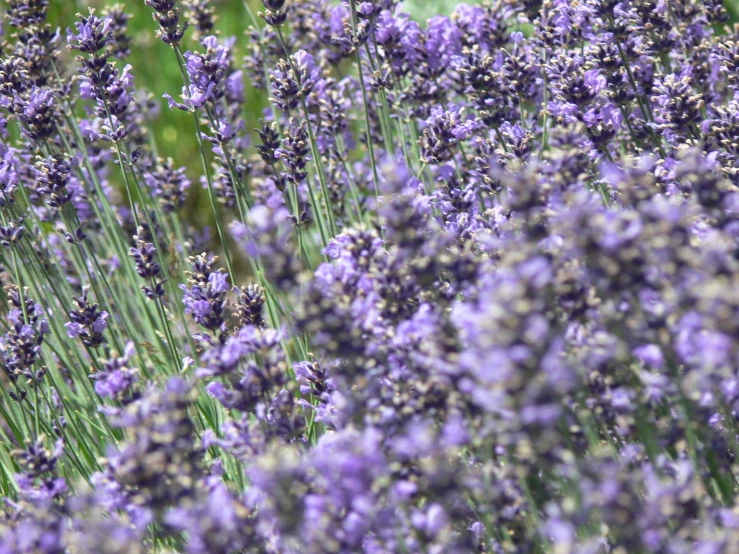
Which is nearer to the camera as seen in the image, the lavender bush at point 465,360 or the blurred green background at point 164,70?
the lavender bush at point 465,360

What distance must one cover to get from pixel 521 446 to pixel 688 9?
107 inches

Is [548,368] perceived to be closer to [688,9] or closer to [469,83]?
[469,83]

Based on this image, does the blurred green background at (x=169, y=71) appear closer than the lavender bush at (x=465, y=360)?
No

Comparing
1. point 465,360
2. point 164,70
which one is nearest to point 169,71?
point 164,70

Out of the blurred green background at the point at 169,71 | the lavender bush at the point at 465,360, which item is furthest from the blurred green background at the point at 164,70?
the lavender bush at the point at 465,360

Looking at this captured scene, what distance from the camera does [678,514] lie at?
1.74 metres

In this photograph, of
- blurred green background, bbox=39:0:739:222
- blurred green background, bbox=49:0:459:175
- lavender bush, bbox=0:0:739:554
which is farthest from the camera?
blurred green background, bbox=49:0:459:175

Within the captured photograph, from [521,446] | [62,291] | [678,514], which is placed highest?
[521,446]

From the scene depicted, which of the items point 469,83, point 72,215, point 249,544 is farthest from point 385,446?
point 72,215

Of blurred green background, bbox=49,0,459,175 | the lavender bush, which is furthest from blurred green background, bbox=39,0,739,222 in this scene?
the lavender bush

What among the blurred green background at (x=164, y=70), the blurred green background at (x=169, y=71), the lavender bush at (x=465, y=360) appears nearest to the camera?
the lavender bush at (x=465, y=360)

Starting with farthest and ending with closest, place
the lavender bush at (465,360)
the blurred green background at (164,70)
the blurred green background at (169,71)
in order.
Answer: the blurred green background at (164,70)
the blurred green background at (169,71)
the lavender bush at (465,360)

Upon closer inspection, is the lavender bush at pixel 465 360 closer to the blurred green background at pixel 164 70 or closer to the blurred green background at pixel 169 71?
the blurred green background at pixel 169 71

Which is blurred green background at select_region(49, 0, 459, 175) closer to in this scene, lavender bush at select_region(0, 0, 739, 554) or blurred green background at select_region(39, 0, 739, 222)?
blurred green background at select_region(39, 0, 739, 222)
